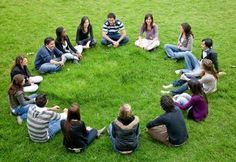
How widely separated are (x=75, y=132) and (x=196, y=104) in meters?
3.24

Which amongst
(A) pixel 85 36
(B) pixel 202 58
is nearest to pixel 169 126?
(B) pixel 202 58

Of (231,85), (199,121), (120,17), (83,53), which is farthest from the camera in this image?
(120,17)

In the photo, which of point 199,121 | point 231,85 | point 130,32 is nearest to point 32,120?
point 199,121

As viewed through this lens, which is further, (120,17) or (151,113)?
(120,17)

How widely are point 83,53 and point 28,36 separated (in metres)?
2.82

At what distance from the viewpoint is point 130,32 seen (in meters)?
15.1

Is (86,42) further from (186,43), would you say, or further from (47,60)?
(186,43)

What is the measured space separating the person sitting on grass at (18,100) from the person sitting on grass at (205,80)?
13.7 feet

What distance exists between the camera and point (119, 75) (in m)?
12.0

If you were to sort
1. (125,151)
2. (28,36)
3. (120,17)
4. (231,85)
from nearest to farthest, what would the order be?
(125,151), (231,85), (28,36), (120,17)

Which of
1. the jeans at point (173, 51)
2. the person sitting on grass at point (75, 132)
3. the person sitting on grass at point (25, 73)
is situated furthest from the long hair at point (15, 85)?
the jeans at point (173, 51)

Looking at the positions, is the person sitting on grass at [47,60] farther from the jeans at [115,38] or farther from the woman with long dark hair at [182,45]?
the woman with long dark hair at [182,45]

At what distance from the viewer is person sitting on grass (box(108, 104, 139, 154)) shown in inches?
333

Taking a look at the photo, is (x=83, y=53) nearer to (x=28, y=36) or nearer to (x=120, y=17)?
(x=28, y=36)
